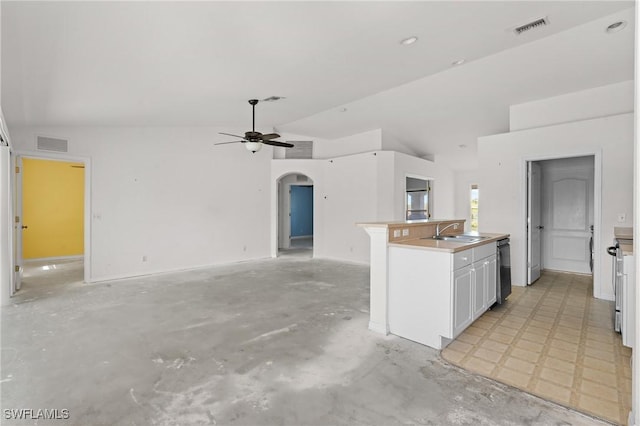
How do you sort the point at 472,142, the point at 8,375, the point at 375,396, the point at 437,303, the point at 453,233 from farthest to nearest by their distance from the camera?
1. the point at 472,142
2. the point at 453,233
3. the point at 437,303
4. the point at 8,375
5. the point at 375,396

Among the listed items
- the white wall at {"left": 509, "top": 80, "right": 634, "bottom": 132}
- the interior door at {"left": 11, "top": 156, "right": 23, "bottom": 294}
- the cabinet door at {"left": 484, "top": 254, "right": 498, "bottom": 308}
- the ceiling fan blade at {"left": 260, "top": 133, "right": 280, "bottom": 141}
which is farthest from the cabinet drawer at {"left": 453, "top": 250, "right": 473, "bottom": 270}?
the interior door at {"left": 11, "top": 156, "right": 23, "bottom": 294}

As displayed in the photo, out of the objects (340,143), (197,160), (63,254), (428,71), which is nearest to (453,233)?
(428,71)

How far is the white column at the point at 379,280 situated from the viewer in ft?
10.1

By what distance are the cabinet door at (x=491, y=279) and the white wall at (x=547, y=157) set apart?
1750mm

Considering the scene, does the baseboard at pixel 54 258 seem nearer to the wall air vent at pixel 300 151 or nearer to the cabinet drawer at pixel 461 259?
the wall air vent at pixel 300 151

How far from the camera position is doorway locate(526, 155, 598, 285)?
17.9ft

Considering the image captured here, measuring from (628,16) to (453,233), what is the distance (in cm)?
274

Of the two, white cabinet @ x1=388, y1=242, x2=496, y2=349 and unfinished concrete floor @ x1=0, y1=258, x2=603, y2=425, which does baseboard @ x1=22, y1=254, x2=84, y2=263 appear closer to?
unfinished concrete floor @ x1=0, y1=258, x2=603, y2=425

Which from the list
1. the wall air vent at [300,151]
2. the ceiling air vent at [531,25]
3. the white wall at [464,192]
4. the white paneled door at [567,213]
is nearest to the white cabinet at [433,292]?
the ceiling air vent at [531,25]

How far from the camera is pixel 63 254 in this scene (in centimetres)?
738

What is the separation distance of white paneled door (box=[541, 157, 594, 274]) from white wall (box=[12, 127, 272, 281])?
19.3ft

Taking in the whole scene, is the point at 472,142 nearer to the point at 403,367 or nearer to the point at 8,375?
the point at 403,367

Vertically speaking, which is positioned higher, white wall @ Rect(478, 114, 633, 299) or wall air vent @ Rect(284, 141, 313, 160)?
wall air vent @ Rect(284, 141, 313, 160)

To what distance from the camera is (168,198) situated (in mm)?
6047
